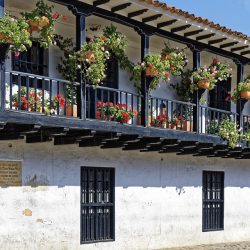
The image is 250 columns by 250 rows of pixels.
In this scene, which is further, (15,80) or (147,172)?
(147,172)

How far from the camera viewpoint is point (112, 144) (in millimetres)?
15086

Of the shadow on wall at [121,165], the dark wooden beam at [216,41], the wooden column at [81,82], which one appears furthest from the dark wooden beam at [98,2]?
the dark wooden beam at [216,41]

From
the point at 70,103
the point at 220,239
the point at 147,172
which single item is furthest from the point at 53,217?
the point at 220,239

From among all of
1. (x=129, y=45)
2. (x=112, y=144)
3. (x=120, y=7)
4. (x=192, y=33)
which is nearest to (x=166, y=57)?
(x=192, y=33)

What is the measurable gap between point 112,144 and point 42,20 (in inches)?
153

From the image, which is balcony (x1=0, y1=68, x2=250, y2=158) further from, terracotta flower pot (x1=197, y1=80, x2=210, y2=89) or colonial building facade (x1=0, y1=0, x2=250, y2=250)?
terracotta flower pot (x1=197, y1=80, x2=210, y2=89)

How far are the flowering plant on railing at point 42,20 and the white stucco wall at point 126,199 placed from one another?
7.64 feet

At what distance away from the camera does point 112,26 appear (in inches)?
578

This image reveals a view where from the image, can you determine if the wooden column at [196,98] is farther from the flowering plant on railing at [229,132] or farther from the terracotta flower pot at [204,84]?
the flowering plant on railing at [229,132]

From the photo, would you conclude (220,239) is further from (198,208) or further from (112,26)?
(112,26)

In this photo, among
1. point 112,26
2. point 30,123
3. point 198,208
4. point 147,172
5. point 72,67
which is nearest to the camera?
point 30,123

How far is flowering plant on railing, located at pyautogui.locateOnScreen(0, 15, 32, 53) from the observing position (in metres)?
11.3

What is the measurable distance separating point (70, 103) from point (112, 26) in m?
2.09

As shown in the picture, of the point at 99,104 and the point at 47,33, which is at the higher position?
the point at 47,33
